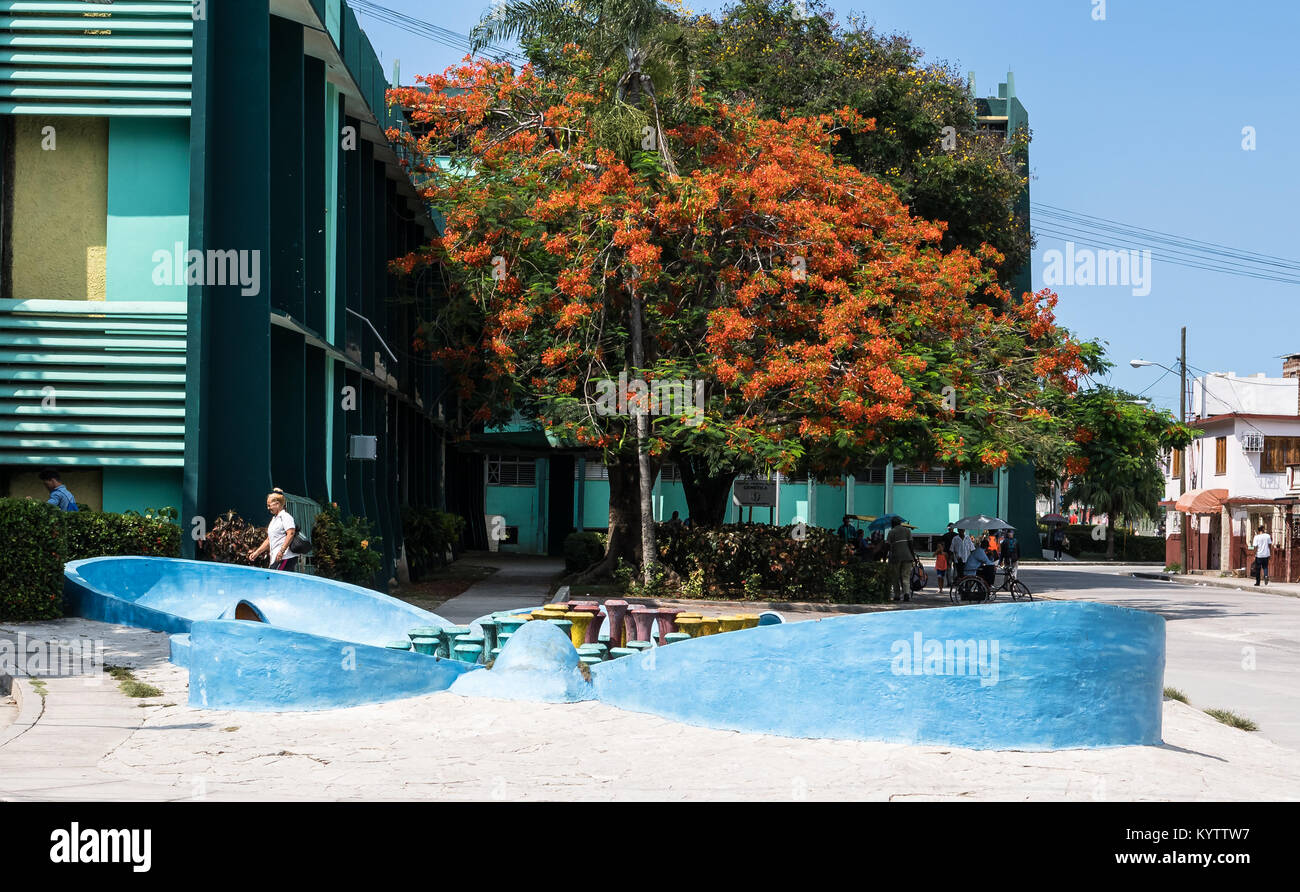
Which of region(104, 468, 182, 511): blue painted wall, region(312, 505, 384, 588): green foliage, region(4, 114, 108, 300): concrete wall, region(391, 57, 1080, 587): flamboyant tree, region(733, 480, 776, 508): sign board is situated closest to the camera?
region(104, 468, 182, 511): blue painted wall

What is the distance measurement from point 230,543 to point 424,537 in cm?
1207

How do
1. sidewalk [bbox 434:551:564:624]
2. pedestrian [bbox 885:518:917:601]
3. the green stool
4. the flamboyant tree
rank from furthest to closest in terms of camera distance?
pedestrian [bbox 885:518:917:601]
the flamboyant tree
sidewalk [bbox 434:551:564:624]
the green stool

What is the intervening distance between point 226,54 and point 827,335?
9.71 meters

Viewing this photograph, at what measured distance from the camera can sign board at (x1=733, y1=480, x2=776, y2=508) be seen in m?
27.0

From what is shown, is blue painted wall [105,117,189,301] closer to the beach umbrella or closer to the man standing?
the man standing

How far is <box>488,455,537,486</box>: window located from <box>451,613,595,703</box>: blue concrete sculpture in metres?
34.7

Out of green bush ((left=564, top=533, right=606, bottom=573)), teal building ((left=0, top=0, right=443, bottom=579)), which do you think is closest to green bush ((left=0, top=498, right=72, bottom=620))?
teal building ((left=0, top=0, right=443, bottom=579))

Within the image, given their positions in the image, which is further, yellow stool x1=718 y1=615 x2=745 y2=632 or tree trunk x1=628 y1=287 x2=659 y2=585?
tree trunk x1=628 y1=287 x2=659 y2=585

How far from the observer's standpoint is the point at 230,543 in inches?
634

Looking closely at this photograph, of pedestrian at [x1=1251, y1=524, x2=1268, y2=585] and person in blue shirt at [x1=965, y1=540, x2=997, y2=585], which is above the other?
person in blue shirt at [x1=965, y1=540, x2=997, y2=585]

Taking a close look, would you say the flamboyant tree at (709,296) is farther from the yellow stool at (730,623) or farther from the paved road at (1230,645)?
the yellow stool at (730,623)

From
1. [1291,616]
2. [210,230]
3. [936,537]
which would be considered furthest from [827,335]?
[936,537]

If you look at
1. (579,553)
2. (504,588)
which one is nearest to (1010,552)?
(579,553)
